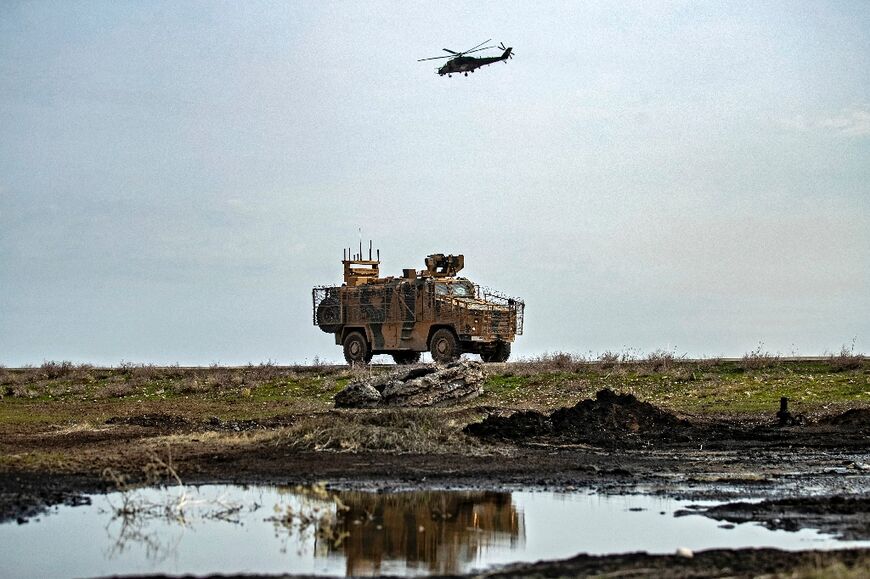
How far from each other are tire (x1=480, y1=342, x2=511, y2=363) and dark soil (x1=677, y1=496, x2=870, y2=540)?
28.0 m

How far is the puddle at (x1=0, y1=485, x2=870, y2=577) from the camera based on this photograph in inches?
413

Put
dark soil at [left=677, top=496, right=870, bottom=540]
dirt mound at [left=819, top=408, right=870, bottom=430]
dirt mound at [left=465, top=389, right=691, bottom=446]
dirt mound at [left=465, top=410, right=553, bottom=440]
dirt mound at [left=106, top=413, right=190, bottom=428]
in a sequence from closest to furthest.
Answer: dark soil at [left=677, top=496, right=870, bottom=540] → dirt mound at [left=465, top=410, right=553, bottom=440] → dirt mound at [left=465, top=389, right=691, bottom=446] → dirt mound at [left=819, top=408, right=870, bottom=430] → dirt mound at [left=106, top=413, right=190, bottom=428]

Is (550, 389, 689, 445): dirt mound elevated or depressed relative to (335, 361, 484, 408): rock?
depressed

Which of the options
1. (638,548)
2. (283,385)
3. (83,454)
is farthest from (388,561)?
(283,385)

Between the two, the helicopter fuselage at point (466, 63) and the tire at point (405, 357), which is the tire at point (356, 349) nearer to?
the tire at point (405, 357)

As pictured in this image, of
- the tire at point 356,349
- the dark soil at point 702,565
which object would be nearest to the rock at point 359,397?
the tire at point 356,349

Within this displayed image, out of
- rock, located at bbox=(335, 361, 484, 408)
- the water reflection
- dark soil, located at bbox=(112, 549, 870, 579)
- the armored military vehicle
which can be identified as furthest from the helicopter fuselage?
dark soil, located at bbox=(112, 549, 870, 579)

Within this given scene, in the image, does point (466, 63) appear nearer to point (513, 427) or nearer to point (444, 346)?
point (444, 346)

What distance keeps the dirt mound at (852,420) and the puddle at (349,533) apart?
10816 mm

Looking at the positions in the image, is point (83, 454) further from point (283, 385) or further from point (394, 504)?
point (283, 385)

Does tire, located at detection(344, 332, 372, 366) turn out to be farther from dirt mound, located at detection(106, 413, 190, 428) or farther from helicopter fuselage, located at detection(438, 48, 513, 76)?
dirt mound, located at detection(106, 413, 190, 428)

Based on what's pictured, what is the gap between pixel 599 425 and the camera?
2311cm

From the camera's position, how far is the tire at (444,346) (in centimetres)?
4043

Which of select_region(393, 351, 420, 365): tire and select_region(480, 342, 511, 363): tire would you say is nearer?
select_region(480, 342, 511, 363): tire
